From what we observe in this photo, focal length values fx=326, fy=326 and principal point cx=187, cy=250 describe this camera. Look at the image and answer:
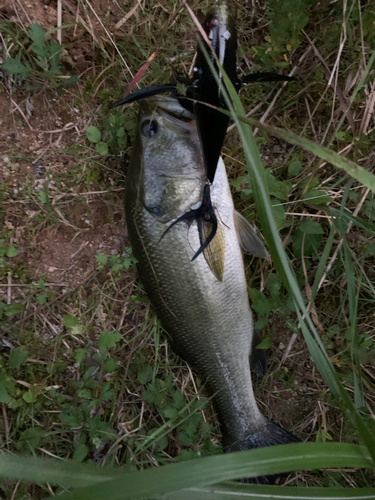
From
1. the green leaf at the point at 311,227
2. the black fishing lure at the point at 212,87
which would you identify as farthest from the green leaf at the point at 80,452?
the green leaf at the point at 311,227

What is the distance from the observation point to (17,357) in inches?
85.3

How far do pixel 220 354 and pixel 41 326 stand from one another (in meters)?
1.28

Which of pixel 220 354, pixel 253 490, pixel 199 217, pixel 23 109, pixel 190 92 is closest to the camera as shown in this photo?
pixel 253 490

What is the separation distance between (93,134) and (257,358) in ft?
6.10

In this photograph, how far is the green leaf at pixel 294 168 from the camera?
2.12 m

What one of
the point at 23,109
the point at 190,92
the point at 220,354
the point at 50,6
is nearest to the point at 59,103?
the point at 23,109

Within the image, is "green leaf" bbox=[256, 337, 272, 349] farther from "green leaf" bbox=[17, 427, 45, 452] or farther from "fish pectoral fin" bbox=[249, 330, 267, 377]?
"green leaf" bbox=[17, 427, 45, 452]

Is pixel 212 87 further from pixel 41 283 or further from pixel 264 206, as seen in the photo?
pixel 41 283

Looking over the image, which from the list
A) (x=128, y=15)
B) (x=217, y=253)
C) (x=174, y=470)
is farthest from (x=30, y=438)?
(x=128, y=15)

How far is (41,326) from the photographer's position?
91.4 inches

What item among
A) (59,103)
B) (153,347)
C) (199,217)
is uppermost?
(59,103)

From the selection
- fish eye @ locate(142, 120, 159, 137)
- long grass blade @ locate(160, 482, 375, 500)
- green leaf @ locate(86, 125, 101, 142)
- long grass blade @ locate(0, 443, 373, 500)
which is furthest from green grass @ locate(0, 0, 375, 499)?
long grass blade @ locate(0, 443, 373, 500)

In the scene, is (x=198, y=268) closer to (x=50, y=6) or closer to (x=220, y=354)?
(x=220, y=354)

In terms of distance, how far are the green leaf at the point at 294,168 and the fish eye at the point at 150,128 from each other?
912 mm
